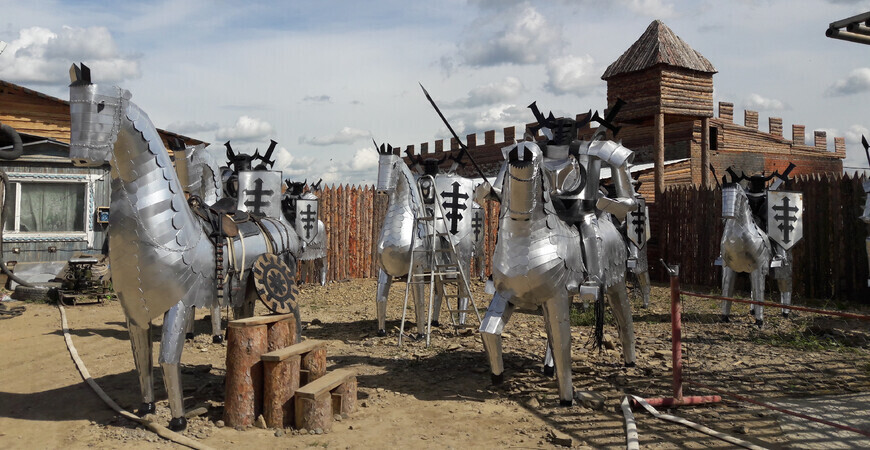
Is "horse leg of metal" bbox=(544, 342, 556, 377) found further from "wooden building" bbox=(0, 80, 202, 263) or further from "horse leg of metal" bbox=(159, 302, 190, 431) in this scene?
"wooden building" bbox=(0, 80, 202, 263)

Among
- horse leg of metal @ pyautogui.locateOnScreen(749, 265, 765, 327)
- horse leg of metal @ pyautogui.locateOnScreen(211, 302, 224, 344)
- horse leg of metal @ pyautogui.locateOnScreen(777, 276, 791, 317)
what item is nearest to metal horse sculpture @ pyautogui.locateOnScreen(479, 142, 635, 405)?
horse leg of metal @ pyautogui.locateOnScreen(211, 302, 224, 344)

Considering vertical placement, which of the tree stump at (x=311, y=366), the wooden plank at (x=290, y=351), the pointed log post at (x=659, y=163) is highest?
the pointed log post at (x=659, y=163)

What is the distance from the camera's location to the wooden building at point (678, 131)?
17078 millimetres


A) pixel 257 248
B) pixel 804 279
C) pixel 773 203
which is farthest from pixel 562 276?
pixel 804 279

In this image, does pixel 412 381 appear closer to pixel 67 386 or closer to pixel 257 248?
pixel 257 248

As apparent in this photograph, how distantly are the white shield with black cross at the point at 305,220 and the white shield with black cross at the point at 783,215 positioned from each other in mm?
7176

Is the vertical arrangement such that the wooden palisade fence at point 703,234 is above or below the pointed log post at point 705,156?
below

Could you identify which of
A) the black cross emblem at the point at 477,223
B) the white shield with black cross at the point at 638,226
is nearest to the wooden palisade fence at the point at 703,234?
the white shield with black cross at the point at 638,226

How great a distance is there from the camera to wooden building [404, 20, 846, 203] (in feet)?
56.0

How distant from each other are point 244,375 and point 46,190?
10380 millimetres

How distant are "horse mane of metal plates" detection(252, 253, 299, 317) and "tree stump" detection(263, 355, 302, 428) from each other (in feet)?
3.27

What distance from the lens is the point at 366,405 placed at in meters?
5.90

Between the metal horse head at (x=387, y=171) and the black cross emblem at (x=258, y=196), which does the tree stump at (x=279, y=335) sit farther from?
the metal horse head at (x=387, y=171)

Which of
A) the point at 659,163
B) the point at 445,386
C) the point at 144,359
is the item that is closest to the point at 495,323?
the point at 445,386
